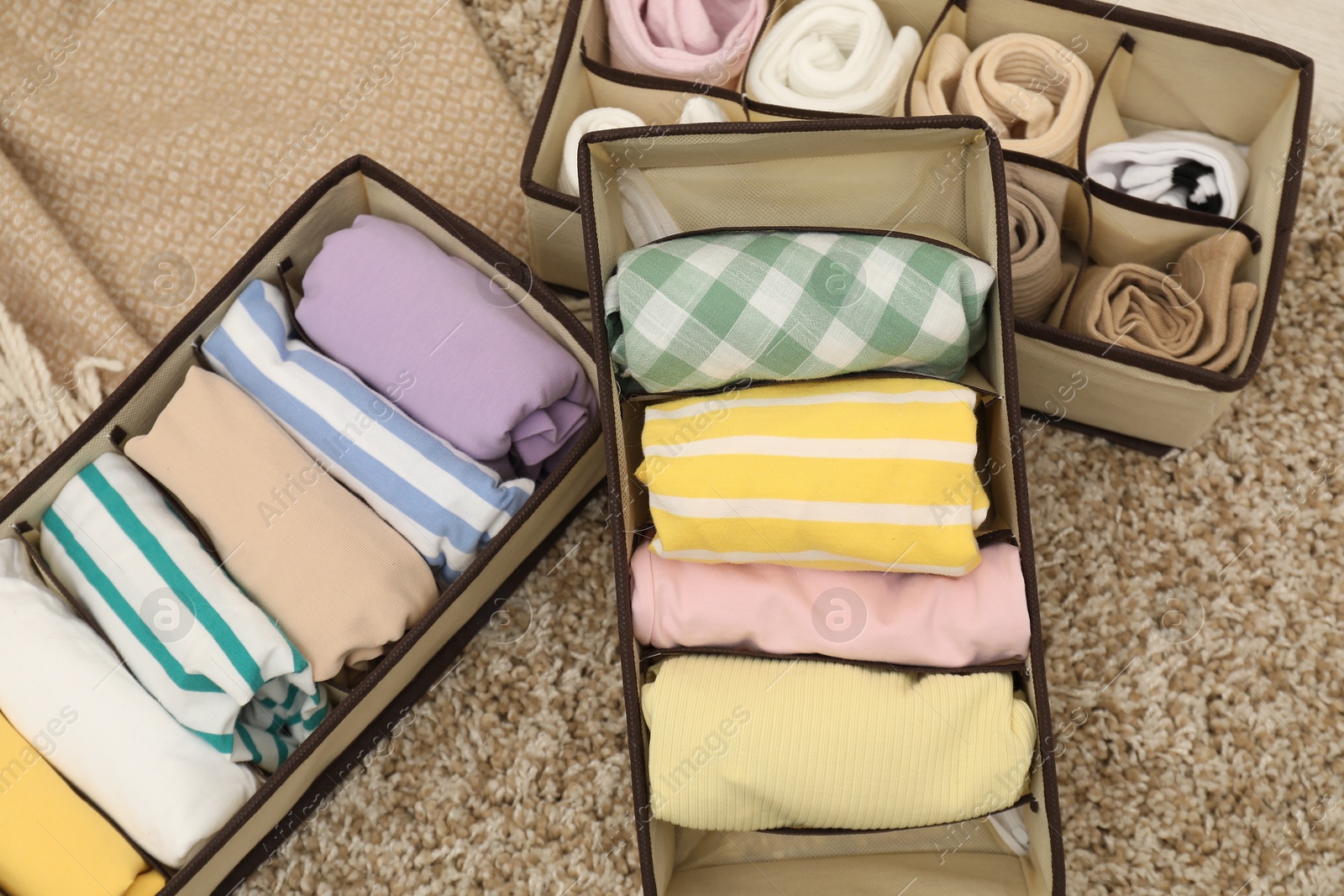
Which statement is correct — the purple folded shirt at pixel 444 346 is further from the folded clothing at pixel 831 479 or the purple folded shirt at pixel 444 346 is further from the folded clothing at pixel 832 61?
the folded clothing at pixel 832 61

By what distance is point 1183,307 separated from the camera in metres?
1.11

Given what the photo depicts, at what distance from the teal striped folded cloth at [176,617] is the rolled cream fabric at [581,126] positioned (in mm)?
538

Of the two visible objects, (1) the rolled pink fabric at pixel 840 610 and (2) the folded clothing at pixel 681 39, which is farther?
(2) the folded clothing at pixel 681 39

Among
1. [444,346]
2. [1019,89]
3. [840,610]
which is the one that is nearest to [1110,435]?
[1019,89]

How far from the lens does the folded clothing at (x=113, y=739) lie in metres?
0.92

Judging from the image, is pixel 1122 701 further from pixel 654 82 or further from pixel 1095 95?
pixel 654 82

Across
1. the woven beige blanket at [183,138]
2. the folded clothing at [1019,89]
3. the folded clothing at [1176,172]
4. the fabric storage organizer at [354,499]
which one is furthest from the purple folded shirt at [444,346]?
the folded clothing at [1176,172]

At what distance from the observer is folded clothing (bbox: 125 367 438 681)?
0.97 meters

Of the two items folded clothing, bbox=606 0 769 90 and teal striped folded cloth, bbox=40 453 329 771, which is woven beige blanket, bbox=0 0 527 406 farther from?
teal striped folded cloth, bbox=40 453 329 771

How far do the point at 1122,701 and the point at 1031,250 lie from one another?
0.51m

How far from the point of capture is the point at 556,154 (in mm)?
1214

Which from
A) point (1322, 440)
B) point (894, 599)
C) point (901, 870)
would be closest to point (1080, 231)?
point (1322, 440)

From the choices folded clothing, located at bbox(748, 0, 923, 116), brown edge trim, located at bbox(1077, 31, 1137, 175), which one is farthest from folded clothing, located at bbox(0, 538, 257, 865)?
brown edge trim, located at bbox(1077, 31, 1137, 175)

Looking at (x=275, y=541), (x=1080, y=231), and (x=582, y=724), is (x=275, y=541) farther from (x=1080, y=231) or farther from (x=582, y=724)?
(x=1080, y=231)
